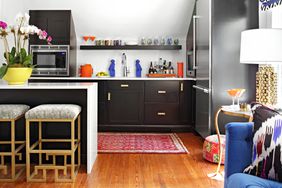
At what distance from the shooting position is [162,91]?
18.8ft

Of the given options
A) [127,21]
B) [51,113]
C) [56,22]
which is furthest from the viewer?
[127,21]

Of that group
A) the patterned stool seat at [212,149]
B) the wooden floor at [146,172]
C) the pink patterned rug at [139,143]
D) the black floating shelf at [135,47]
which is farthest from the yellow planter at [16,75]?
the black floating shelf at [135,47]

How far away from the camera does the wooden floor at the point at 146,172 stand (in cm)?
316

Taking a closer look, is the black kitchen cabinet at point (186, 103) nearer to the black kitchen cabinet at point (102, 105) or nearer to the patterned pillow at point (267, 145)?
the black kitchen cabinet at point (102, 105)

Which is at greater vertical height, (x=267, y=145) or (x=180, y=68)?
(x=180, y=68)

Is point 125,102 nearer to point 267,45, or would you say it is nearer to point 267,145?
point 267,45

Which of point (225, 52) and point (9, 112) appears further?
point (225, 52)

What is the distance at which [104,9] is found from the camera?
5848 mm

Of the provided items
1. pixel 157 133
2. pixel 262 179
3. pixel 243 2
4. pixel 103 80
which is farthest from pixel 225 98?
pixel 262 179

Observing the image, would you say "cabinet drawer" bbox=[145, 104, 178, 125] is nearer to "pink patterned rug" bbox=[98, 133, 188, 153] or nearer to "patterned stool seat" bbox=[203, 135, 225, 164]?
"pink patterned rug" bbox=[98, 133, 188, 153]

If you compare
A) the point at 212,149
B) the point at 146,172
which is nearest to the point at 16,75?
the point at 146,172

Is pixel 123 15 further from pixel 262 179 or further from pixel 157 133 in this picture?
pixel 262 179

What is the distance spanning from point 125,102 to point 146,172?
2.34 metres

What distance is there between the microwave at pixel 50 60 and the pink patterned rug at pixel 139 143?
4.16ft
